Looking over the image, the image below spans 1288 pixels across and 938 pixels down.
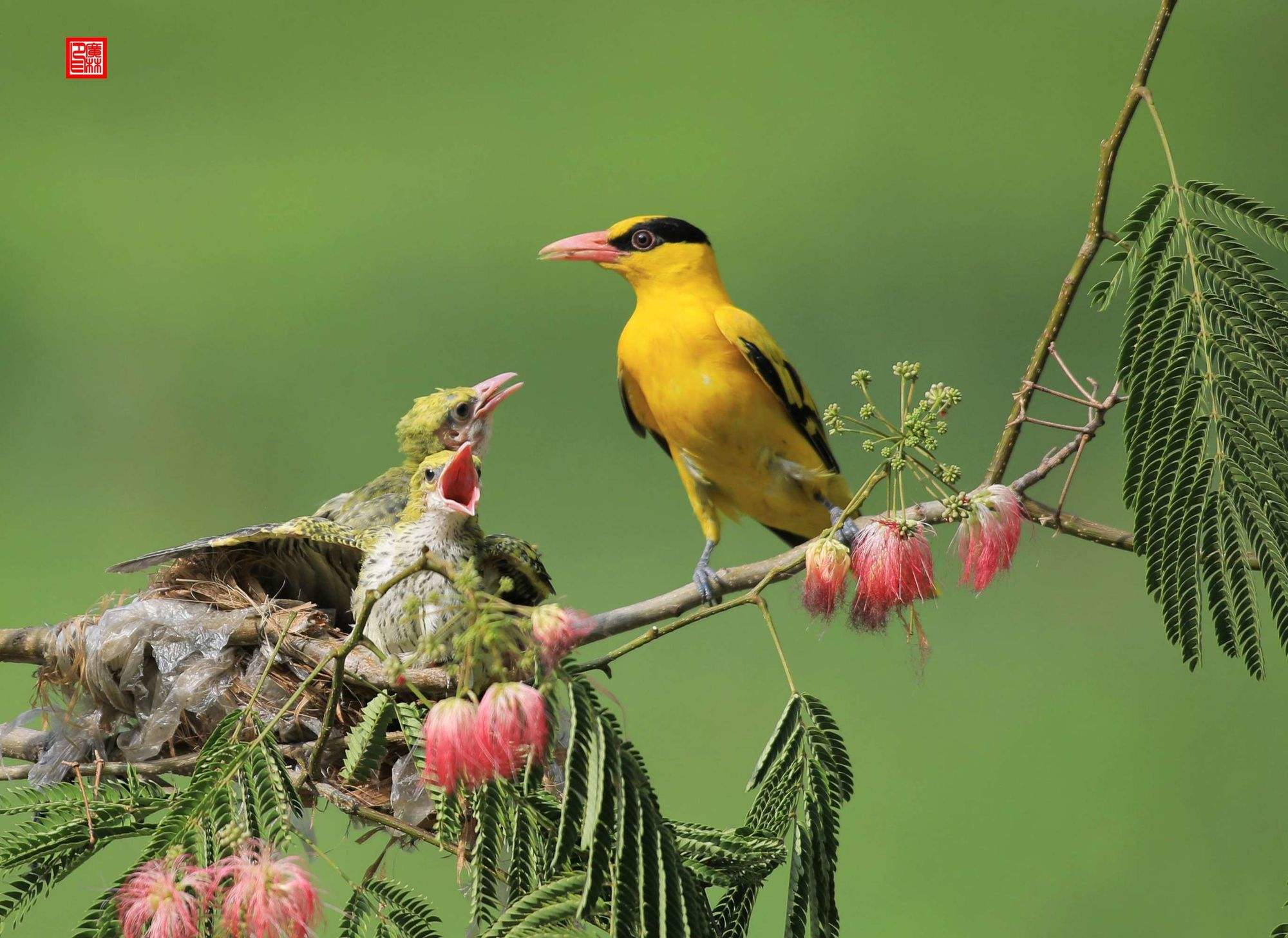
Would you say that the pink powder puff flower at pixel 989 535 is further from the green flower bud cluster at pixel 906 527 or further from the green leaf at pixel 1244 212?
the green leaf at pixel 1244 212

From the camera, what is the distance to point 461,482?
2.23m

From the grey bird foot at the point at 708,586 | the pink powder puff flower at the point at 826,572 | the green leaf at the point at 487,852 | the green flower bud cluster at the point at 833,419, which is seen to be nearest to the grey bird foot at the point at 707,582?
the grey bird foot at the point at 708,586

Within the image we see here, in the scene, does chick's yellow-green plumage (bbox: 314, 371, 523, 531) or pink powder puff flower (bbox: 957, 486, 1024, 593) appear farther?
chick's yellow-green plumage (bbox: 314, 371, 523, 531)

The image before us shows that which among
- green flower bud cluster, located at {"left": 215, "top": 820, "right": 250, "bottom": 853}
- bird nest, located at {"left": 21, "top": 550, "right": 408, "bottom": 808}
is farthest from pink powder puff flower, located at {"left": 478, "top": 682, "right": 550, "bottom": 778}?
bird nest, located at {"left": 21, "top": 550, "right": 408, "bottom": 808}

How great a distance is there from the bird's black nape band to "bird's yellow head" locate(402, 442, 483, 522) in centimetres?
57

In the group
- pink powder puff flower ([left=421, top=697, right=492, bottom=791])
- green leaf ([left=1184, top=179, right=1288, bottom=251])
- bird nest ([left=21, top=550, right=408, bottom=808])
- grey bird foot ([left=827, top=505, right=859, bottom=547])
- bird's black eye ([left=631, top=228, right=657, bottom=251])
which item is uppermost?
green leaf ([left=1184, top=179, right=1288, bottom=251])

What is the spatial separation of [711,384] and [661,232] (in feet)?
1.13

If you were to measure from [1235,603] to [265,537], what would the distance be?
158cm

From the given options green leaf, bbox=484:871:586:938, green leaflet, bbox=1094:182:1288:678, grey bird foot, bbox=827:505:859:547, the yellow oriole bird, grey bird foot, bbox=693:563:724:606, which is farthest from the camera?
the yellow oriole bird

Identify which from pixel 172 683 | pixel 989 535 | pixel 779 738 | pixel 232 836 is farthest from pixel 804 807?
pixel 172 683

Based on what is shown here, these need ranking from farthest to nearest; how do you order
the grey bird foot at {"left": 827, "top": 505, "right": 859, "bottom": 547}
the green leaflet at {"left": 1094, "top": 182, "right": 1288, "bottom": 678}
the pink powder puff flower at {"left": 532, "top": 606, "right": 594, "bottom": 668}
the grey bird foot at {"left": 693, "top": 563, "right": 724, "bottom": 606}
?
1. the grey bird foot at {"left": 827, "top": 505, "right": 859, "bottom": 547}
2. the grey bird foot at {"left": 693, "top": 563, "right": 724, "bottom": 606}
3. the green leaflet at {"left": 1094, "top": 182, "right": 1288, "bottom": 678}
4. the pink powder puff flower at {"left": 532, "top": 606, "right": 594, "bottom": 668}

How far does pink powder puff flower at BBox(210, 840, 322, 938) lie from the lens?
1069 mm

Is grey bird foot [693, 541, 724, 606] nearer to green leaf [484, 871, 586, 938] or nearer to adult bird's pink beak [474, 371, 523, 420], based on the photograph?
green leaf [484, 871, 586, 938]

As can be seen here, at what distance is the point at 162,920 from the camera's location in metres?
1.07
